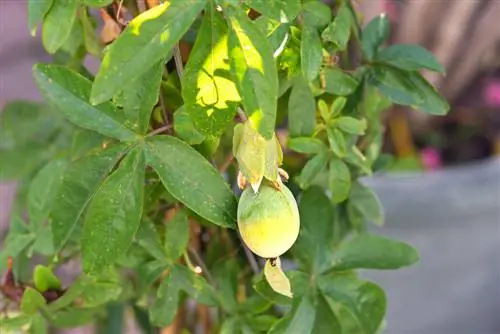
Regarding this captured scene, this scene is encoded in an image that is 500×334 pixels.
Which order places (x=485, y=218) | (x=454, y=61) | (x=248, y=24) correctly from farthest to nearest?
(x=454, y=61), (x=485, y=218), (x=248, y=24)

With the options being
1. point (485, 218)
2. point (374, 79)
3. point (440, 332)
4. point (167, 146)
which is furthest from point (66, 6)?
point (440, 332)

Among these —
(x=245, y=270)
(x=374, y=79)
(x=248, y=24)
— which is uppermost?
Result: (x=248, y=24)

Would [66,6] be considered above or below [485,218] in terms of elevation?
above

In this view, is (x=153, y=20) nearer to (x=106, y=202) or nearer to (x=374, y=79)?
(x=106, y=202)

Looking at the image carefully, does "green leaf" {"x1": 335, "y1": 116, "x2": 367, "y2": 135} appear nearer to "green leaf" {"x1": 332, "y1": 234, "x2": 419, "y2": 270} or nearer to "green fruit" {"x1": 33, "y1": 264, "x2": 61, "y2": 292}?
"green leaf" {"x1": 332, "y1": 234, "x2": 419, "y2": 270}

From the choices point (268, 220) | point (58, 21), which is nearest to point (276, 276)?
point (268, 220)
